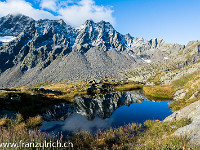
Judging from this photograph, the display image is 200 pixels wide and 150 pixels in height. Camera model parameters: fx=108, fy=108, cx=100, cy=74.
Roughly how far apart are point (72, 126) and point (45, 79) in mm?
173389

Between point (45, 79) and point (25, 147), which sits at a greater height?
point (45, 79)

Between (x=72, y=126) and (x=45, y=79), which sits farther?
(x=45, y=79)

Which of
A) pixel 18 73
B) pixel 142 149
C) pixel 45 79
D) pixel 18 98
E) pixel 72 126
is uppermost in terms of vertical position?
pixel 18 73

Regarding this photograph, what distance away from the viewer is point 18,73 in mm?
199500

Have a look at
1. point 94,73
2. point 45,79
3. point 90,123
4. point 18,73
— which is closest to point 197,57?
point 94,73

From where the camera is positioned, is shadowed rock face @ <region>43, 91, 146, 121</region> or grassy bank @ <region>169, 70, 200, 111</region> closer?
grassy bank @ <region>169, 70, 200, 111</region>

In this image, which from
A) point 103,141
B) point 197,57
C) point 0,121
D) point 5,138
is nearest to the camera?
point 5,138

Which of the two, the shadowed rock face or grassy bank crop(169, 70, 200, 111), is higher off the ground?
grassy bank crop(169, 70, 200, 111)

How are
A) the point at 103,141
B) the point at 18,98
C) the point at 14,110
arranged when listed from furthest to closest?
the point at 18,98 → the point at 14,110 → the point at 103,141

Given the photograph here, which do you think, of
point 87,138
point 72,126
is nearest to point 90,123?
point 72,126

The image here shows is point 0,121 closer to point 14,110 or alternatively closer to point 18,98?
point 14,110

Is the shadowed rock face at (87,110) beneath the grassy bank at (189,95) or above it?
beneath

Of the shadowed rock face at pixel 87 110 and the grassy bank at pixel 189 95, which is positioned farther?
the shadowed rock face at pixel 87 110

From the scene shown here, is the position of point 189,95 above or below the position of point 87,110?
above
